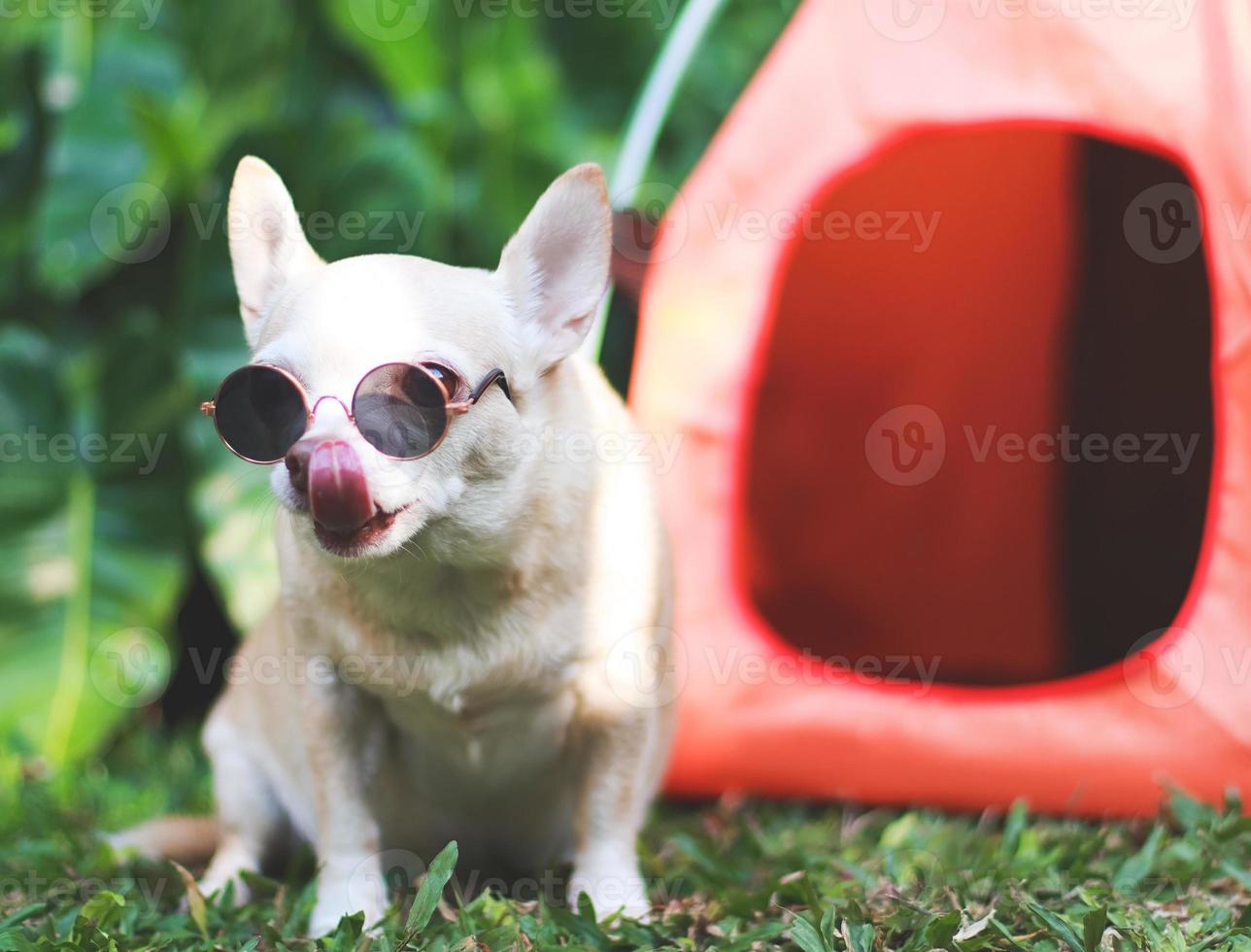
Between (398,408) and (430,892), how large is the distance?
2.09ft

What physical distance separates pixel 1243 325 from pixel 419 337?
55.7 inches

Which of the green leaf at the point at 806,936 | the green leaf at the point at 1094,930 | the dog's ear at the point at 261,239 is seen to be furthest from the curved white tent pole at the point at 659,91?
the green leaf at the point at 1094,930

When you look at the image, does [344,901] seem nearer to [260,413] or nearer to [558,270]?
[260,413]

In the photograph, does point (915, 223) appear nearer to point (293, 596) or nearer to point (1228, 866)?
point (1228, 866)

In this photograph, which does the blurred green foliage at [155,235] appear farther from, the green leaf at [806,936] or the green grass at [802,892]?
the green leaf at [806,936]

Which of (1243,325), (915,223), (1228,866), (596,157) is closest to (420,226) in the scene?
(596,157)

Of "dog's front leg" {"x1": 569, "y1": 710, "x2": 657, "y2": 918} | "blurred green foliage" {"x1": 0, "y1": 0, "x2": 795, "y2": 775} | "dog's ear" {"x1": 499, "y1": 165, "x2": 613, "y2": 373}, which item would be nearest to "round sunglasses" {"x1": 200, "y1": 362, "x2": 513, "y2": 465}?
"dog's ear" {"x1": 499, "y1": 165, "x2": 613, "y2": 373}

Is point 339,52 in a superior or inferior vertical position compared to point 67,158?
superior

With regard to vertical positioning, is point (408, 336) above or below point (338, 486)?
above

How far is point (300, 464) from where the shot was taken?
1359mm

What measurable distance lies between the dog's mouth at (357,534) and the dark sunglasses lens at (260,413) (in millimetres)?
107

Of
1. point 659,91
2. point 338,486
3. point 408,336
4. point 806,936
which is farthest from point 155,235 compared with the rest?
point 806,936

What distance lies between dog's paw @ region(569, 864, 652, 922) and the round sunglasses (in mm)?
717

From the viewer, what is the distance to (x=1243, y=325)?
2.06 m
